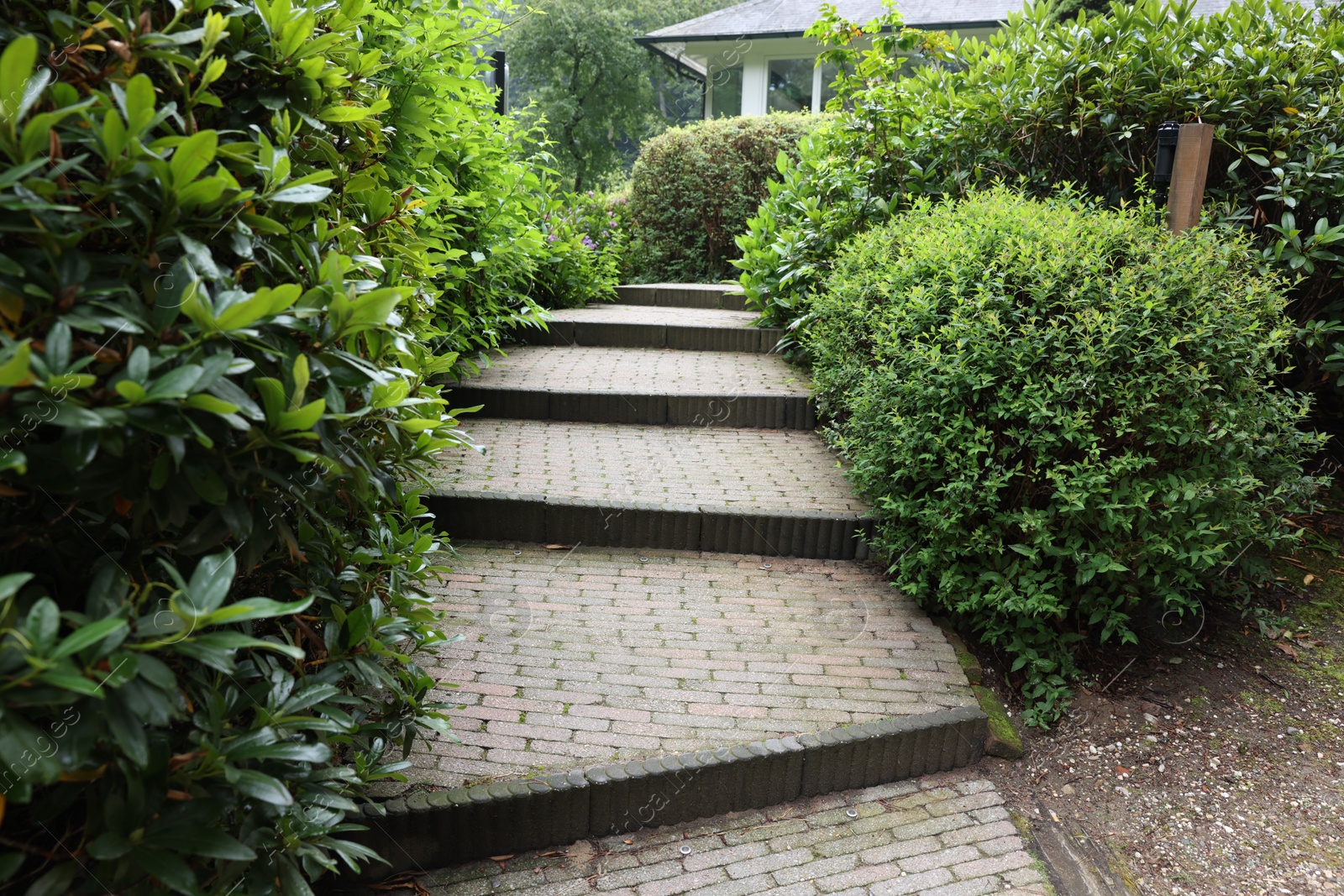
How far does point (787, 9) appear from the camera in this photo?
68.3 ft

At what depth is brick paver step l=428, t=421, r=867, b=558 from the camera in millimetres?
4242

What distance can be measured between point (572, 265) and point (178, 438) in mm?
7703

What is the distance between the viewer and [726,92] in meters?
22.4

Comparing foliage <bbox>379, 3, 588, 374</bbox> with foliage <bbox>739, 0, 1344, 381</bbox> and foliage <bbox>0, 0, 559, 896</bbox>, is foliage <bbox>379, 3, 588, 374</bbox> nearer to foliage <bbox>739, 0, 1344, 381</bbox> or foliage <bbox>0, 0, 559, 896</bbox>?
foliage <bbox>0, 0, 559, 896</bbox>

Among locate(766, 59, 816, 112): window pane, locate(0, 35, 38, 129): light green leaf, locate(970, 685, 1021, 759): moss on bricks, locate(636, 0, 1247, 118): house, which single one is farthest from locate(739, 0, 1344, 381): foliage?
locate(766, 59, 816, 112): window pane

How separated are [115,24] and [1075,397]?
3165 millimetres

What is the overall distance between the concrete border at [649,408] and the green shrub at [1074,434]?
2.04 metres

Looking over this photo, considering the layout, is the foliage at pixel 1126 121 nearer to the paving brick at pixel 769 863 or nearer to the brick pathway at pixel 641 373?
the brick pathway at pixel 641 373

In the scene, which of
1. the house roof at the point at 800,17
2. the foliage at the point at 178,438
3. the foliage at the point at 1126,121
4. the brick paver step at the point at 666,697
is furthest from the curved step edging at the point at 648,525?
the house roof at the point at 800,17

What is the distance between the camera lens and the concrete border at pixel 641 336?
7605 mm

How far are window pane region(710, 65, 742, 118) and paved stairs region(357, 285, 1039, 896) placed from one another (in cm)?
1892

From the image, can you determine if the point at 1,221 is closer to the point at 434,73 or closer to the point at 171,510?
the point at 171,510

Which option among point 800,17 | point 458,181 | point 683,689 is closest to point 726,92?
point 800,17

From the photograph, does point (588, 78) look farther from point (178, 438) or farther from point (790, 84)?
point (178, 438)
